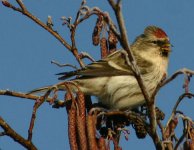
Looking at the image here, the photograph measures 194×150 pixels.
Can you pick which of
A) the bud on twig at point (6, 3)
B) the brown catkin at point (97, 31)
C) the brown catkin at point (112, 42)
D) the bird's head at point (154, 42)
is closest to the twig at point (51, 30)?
the bud on twig at point (6, 3)

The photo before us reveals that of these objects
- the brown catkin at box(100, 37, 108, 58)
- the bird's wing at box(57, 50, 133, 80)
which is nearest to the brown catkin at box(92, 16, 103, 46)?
the brown catkin at box(100, 37, 108, 58)

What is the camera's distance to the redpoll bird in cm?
435

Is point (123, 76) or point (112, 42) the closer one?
point (112, 42)

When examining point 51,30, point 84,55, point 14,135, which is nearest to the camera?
point 14,135

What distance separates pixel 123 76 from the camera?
4613 mm

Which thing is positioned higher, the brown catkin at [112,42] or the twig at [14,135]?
the brown catkin at [112,42]

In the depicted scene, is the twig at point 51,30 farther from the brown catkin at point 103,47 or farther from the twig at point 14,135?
the twig at point 14,135

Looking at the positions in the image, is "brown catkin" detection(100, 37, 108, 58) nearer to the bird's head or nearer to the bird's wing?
the bird's wing

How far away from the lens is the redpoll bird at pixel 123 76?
4.35 meters

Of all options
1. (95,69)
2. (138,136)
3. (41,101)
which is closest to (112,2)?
(41,101)

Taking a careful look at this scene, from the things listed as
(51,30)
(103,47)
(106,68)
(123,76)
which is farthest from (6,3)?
(123,76)

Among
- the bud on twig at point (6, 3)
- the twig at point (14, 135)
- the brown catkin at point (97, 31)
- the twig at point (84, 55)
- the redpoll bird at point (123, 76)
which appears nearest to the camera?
the twig at point (14, 135)

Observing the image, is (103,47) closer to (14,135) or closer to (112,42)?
(112,42)

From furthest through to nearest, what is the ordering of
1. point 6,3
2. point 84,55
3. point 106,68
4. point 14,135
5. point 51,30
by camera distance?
point 106,68 < point 84,55 < point 51,30 < point 6,3 < point 14,135
